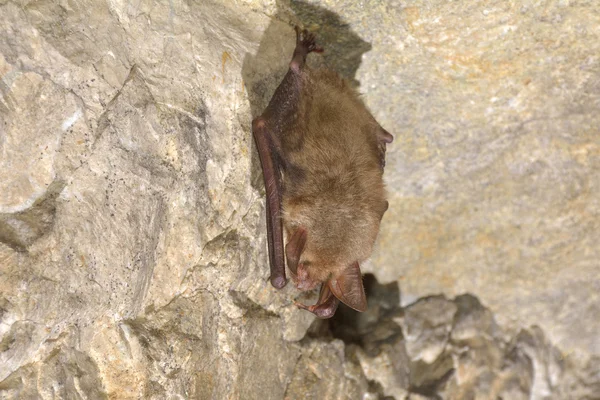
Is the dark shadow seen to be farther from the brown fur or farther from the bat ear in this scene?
the bat ear

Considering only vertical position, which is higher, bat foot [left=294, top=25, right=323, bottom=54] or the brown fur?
bat foot [left=294, top=25, right=323, bottom=54]

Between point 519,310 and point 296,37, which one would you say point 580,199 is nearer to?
point 519,310

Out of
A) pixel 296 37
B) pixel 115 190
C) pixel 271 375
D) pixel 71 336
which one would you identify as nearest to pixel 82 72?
pixel 115 190

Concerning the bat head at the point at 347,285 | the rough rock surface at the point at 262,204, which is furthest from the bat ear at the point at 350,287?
the rough rock surface at the point at 262,204

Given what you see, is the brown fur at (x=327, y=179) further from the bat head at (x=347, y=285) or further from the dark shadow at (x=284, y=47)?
the dark shadow at (x=284, y=47)

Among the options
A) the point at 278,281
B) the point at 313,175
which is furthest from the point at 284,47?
the point at 278,281

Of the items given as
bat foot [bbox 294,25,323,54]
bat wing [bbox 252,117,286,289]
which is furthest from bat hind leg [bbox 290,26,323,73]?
bat wing [bbox 252,117,286,289]
